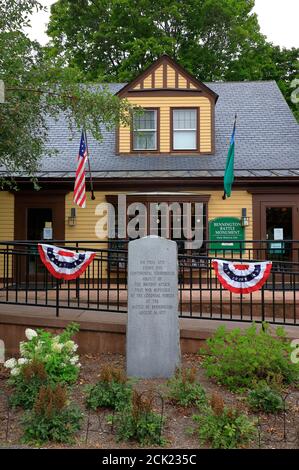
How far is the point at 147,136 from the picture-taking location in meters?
14.1

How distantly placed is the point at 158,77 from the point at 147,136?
72.0 inches

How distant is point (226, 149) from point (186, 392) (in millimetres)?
10404

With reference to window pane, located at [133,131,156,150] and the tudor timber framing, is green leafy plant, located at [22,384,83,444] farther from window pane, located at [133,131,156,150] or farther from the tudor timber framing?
the tudor timber framing

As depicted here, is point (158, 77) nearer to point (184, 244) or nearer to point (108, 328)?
point (184, 244)

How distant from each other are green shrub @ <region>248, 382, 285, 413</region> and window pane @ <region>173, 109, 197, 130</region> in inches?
413

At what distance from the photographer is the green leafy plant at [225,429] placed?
4.02 metres

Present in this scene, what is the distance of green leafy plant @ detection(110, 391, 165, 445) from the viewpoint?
162 inches

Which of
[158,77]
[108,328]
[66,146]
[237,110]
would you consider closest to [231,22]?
[237,110]

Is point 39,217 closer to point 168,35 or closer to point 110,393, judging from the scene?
point 110,393

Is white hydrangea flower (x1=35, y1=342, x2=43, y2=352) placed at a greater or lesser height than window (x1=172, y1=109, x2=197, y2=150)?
lesser

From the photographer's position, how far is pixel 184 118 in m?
14.1

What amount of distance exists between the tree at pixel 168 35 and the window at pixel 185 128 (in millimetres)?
13437

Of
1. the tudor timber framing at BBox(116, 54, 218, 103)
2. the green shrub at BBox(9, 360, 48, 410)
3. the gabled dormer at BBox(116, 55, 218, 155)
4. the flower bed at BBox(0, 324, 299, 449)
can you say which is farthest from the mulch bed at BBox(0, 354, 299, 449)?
the tudor timber framing at BBox(116, 54, 218, 103)

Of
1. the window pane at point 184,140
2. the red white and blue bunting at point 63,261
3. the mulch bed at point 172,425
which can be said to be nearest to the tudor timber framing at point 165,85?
the window pane at point 184,140
